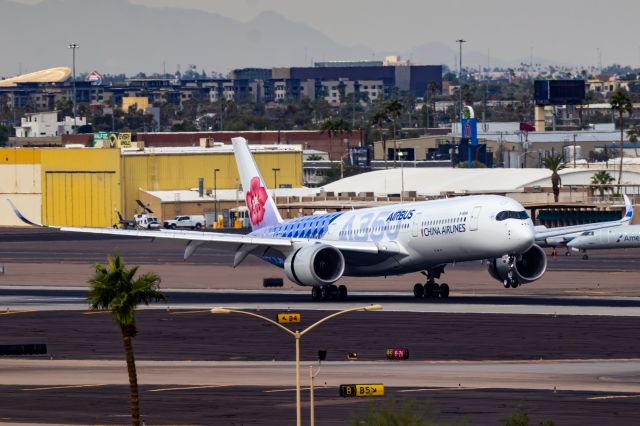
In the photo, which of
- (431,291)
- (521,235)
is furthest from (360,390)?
(431,291)

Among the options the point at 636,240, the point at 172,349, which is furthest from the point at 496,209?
the point at 636,240

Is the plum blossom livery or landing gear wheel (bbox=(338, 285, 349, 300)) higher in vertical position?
the plum blossom livery

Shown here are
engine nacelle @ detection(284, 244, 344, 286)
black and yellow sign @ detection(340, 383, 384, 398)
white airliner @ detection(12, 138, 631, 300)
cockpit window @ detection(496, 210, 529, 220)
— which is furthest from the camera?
engine nacelle @ detection(284, 244, 344, 286)

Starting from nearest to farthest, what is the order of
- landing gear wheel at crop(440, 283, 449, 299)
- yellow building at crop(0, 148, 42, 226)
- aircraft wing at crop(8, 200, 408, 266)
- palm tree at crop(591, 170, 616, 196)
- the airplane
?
aircraft wing at crop(8, 200, 408, 266) → landing gear wheel at crop(440, 283, 449, 299) → the airplane → palm tree at crop(591, 170, 616, 196) → yellow building at crop(0, 148, 42, 226)

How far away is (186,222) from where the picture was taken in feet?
614

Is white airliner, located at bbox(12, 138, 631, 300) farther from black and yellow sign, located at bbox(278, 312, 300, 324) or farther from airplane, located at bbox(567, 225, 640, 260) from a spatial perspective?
airplane, located at bbox(567, 225, 640, 260)

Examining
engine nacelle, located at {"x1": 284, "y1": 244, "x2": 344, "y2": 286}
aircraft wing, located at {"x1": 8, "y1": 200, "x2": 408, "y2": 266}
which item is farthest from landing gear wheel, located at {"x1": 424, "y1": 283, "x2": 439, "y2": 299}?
engine nacelle, located at {"x1": 284, "y1": 244, "x2": 344, "y2": 286}

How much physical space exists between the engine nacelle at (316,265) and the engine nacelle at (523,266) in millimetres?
8866

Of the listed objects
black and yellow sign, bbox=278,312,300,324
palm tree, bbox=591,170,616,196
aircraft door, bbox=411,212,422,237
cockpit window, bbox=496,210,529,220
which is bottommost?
black and yellow sign, bbox=278,312,300,324

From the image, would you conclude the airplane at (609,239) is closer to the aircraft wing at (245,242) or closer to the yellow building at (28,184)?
the aircraft wing at (245,242)

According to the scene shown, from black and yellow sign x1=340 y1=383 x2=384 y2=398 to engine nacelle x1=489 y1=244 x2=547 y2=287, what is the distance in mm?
31791

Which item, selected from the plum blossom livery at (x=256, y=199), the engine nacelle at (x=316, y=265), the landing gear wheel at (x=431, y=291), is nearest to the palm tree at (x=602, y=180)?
the plum blossom livery at (x=256, y=199)

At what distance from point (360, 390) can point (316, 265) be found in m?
30.4

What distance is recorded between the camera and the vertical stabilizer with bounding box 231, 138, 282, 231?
93250 mm
